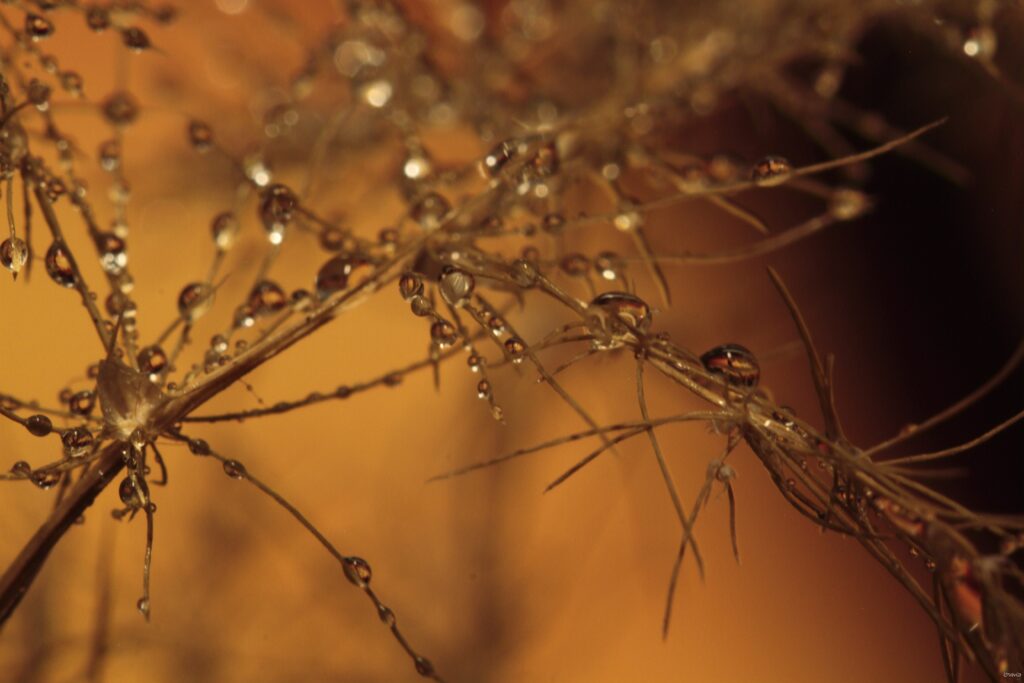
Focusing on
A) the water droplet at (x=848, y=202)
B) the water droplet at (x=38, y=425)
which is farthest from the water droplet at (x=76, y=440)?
the water droplet at (x=848, y=202)

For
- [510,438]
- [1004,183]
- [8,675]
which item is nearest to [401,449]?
[510,438]

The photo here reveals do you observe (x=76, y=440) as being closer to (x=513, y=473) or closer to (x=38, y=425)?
(x=38, y=425)

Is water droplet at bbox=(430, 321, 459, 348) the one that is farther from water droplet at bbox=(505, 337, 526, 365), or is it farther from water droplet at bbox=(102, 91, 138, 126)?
water droplet at bbox=(102, 91, 138, 126)

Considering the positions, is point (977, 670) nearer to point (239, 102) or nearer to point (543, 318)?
point (543, 318)

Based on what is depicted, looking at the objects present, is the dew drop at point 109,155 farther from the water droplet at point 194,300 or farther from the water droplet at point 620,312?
the water droplet at point 620,312

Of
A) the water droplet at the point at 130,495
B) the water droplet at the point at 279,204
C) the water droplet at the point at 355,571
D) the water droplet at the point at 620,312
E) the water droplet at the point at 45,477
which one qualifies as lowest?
the water droplet at the point at 355,571

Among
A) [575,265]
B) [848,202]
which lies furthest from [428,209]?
[848,202]
